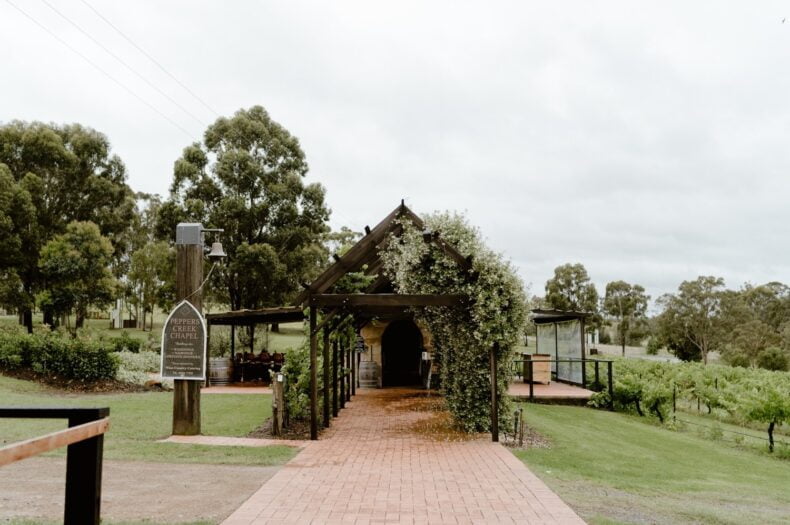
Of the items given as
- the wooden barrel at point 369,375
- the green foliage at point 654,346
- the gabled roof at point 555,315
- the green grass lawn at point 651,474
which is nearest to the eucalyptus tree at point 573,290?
the green foliage at point 654,346

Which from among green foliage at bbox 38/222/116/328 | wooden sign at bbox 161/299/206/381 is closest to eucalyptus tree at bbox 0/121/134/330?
green foliage at bbox 38/222/116/328

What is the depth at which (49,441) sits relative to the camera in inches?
105

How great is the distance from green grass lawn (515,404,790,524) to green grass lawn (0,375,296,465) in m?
3.89

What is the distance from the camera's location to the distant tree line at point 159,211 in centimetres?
2623

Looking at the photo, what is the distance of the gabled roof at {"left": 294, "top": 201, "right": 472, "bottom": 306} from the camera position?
10234 millimetres

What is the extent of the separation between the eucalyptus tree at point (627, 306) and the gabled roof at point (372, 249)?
5061 centimetres

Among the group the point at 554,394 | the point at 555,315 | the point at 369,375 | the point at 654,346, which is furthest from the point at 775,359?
the point at 369,375

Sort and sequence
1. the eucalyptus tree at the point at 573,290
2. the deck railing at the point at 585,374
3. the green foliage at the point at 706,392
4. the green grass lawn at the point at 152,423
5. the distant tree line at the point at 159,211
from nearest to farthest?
the green grass lawn at the point at 152,423 → the green foliage at the point at 706,392 → the deck railing at the point at 585,374 → the distant tree line at the point at 159,211 → the eucalyptus tree at the point at 573,290

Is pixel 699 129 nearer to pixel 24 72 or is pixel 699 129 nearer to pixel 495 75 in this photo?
pixel 495 75

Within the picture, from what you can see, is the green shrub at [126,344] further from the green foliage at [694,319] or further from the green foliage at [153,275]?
the green foliage at [694,319]

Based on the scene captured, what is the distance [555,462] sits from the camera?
27.8 feet

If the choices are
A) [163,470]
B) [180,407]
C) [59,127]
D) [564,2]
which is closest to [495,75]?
[564,2]

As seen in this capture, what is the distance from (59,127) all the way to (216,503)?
1138 inches

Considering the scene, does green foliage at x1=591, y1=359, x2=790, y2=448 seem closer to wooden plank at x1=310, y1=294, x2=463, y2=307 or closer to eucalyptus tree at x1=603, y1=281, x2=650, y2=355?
wooden plank at x1=310, y1=294, x2=463, y2=307
